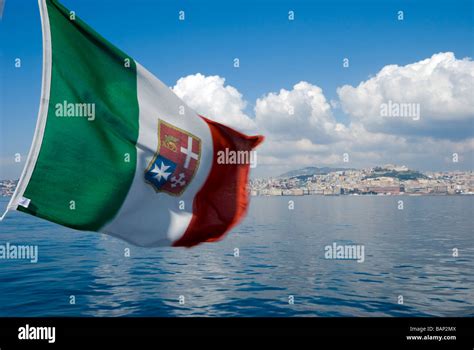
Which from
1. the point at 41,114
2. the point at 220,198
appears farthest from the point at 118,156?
the point at 220,198

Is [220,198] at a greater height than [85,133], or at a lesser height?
lesser

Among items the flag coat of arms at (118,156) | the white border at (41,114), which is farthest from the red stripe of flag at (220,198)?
the white border at (41,114)

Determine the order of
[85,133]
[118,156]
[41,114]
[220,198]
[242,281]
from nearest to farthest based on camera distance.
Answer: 1. [41,114]
2. [85,133]
3. [118,156]
4. [220,198]
5. [242,281]

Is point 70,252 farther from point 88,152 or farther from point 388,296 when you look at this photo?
point 88,152

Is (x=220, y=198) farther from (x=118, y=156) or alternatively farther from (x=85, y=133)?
(x=85, y=133)

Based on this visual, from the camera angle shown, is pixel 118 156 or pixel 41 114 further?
pixel 118 156

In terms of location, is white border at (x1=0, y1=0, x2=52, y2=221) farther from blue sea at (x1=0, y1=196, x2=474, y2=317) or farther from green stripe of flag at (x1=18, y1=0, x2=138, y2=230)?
blue sea at (x1=0, y1=196, x2=474, y2=317)

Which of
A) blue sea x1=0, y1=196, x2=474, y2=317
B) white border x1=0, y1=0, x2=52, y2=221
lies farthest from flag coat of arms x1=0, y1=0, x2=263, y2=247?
blue sea x1=0, y1=196, x2=474, y2=317
